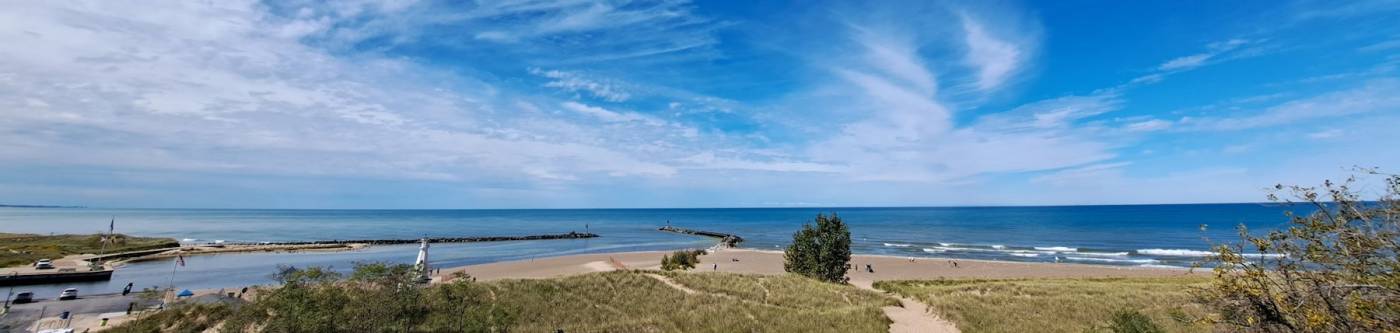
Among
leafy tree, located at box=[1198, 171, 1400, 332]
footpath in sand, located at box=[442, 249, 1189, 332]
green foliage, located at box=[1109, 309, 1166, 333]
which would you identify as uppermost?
leafy tree, located at box=[1198, 171, 1400, 332]

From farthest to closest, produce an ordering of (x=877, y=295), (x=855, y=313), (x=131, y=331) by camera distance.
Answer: (x=877, y=295)
(x=855, y=313)
(x=131, y=331)

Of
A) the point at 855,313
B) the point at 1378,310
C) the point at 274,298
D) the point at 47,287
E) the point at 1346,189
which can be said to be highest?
the point at 1346,189

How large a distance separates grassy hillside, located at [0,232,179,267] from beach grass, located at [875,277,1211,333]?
68436 millimetres

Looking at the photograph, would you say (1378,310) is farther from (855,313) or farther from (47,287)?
(47,287)

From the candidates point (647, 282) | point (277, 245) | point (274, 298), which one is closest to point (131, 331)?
point (274, 298)

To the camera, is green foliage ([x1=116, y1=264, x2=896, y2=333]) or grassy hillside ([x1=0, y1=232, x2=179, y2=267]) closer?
green foliage ([x1=116, y1=264, x2=896, y2=333])

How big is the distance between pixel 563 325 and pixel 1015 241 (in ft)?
265

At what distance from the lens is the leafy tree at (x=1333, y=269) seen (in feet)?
18.0

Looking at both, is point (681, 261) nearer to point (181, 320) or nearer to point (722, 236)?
point (181, 320)

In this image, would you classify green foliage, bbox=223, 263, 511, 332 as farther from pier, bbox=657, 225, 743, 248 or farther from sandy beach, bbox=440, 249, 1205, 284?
pier, bbox=657, 225, 743, 248

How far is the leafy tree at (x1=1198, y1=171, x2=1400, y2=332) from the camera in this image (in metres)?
5.48

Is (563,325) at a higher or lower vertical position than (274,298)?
lower

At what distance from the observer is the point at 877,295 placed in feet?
76.7

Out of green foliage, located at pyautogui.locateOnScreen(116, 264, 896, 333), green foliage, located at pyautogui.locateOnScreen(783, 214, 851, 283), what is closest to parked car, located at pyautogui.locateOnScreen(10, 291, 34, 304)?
green foliage, located at pyautogui.locateOnScreen(116, 264, 896, 333)
